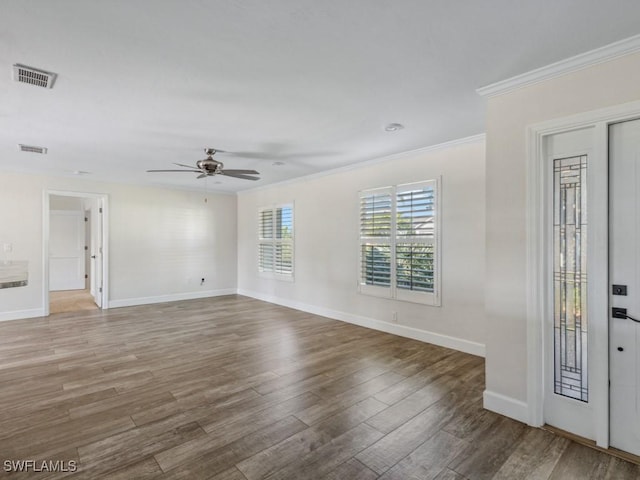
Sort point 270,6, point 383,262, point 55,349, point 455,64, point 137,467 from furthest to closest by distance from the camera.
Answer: point 383,262, point 55,349, point 455,64, point 137,467, point 270,6

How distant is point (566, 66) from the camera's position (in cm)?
222

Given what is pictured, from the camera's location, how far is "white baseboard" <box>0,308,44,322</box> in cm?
555

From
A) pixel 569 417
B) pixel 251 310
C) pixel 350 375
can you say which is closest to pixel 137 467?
pixel 350 375

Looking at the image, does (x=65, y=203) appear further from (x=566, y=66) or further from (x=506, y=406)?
(x=566, y=66)

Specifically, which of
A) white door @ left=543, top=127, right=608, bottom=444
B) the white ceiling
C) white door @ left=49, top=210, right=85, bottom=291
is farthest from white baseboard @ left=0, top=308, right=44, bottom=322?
white door @ left=543, top=127, right=608, bottom=444

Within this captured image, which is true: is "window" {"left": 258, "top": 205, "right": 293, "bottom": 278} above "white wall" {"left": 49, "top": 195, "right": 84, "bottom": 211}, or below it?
below

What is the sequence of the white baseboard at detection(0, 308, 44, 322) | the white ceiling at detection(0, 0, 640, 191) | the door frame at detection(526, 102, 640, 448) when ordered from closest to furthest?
the white ceiling at detection(0, 0, 640, 191) → the door frame at detection(526, 102, 640, 448) → the white baseboard at detection(0, 308, 44, 322)

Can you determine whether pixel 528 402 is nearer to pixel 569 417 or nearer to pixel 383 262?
pixel 569 417

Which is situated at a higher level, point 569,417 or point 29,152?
point 29,152

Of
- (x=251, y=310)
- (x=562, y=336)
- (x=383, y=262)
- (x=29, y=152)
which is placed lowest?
(x=251, y=310)

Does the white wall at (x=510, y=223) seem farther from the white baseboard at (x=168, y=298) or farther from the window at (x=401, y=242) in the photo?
the white baseboard at (x=168, y=298)

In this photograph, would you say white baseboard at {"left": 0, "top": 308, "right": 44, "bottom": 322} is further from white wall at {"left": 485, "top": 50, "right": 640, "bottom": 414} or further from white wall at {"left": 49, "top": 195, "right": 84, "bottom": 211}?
white wall at {"left": 485, "top": 50, "right": 640, "bottom": 414}

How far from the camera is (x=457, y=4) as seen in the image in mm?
1688

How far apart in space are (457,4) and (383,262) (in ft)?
11.5
